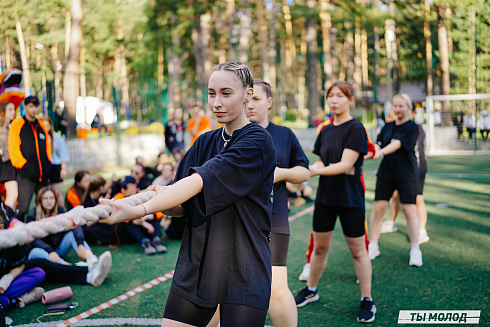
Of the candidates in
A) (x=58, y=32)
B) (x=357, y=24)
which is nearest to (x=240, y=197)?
(x=357, y=24)

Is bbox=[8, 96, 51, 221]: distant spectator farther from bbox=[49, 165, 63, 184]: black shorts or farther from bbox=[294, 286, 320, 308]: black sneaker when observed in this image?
bbox=[294, 286, 320, 308]: black sneaker

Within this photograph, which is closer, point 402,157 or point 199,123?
point 402,157

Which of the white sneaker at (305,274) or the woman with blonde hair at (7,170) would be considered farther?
the woman with blonde hair at (7,170)

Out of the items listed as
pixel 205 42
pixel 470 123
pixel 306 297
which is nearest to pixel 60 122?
pixel 306 297

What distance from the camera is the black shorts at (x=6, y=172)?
7250 millimetres

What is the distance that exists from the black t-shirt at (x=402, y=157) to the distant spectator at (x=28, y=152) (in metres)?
5.28

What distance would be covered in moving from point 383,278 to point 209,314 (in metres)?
3.78

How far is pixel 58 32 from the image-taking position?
3697 cm

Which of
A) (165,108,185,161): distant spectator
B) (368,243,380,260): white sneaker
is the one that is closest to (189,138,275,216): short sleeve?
(368,243,380,260): white sneaker

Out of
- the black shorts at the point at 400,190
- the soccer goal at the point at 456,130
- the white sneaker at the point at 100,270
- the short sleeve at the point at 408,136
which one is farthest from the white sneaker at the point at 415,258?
the soccer goal at the point at 456,130

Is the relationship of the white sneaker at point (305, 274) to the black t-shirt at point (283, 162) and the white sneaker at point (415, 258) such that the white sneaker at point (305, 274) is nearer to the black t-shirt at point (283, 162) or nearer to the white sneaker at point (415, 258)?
the white sneaker at point (415, 258)

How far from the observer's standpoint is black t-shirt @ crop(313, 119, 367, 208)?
428 centimetres

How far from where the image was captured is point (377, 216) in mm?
6355

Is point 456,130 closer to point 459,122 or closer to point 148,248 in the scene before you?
point 459,122
